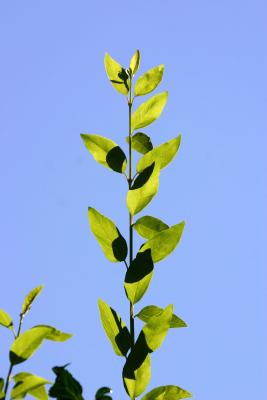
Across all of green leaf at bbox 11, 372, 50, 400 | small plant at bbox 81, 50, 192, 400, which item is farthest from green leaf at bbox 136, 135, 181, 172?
green leaf at bbox 11, 372, 50, 400

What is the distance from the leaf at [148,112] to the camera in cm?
193

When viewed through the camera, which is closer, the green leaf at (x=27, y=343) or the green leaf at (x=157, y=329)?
the green leaf at (x=27, y=343)

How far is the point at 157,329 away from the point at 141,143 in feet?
2.17

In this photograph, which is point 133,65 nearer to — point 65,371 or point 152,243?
point 152,243

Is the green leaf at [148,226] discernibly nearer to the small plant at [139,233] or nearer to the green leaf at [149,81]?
the small plant at [139,233]

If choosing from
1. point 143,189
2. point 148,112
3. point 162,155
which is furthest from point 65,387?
point 148,112

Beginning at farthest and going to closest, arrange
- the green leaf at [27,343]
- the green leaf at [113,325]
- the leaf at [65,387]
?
the green leaf at [113,325] < the green leaf at [27,343] < the leaf at [65,387]

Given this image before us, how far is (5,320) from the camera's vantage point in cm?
137

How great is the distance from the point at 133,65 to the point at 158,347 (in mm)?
1109

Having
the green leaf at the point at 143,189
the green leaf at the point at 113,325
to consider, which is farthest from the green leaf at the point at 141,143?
the green leaf at the point at 113,325

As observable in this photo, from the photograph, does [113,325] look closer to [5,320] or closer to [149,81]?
[5,320]

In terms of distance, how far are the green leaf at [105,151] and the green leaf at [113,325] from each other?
0.48 m

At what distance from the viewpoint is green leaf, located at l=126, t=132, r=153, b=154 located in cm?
185

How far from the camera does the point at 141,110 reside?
1941 millimetres
